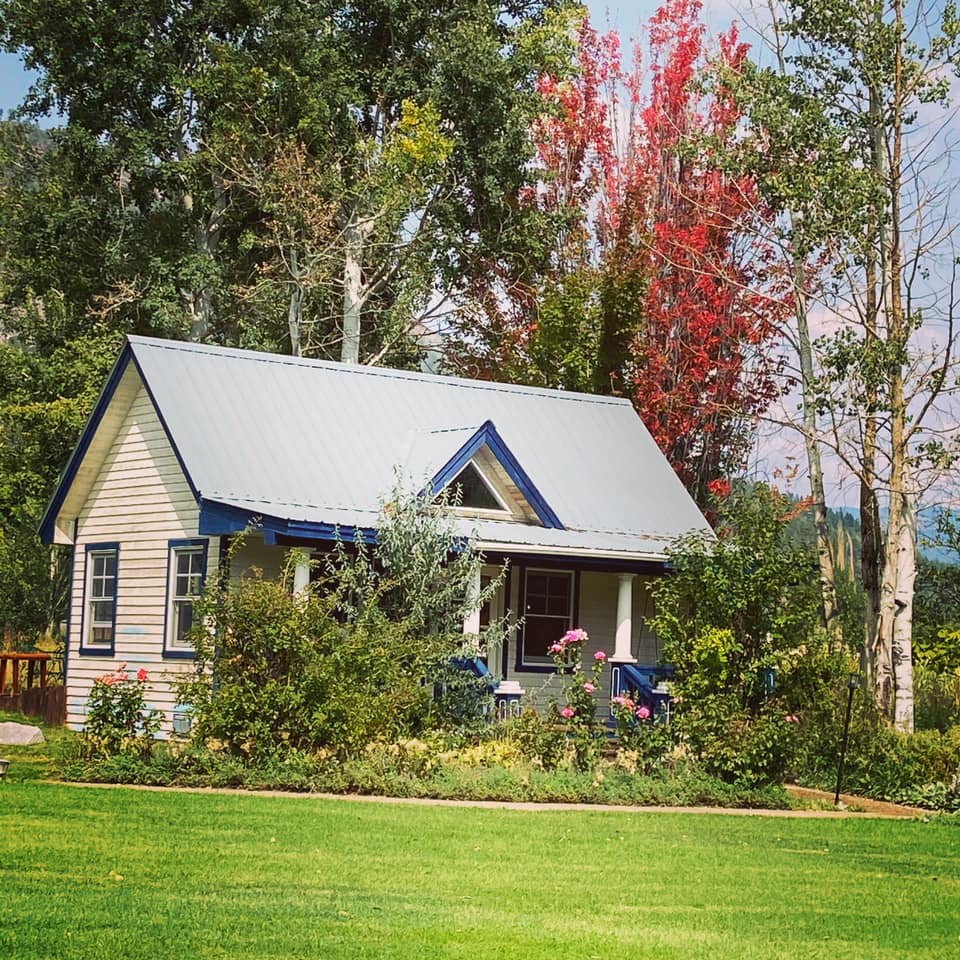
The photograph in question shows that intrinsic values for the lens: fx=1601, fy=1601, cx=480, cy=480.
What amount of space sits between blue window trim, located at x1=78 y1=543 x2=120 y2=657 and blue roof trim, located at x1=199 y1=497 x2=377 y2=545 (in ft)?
9.68

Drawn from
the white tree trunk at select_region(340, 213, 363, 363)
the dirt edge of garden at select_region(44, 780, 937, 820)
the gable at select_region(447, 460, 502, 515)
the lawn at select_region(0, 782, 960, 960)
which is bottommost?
the dirt edge of garden at select_region(44, 780, 937, 820)

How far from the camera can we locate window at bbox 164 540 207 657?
21281 millimetres

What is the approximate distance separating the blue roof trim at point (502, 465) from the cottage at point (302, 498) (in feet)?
0.10

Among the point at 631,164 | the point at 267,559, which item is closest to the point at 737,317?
the point at 631,164

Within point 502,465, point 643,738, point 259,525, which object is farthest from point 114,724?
point 502,465

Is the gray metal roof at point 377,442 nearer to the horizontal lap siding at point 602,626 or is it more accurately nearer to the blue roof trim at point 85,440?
the blue roof trim at point 85,440

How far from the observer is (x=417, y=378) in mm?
25672

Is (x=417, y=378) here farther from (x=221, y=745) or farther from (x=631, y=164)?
(x=631, y=164)

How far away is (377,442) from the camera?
23609 mm

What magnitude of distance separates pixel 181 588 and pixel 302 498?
2092mm

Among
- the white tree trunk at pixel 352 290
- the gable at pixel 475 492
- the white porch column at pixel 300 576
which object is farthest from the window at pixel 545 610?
the white tree trunk at pixel 352 290

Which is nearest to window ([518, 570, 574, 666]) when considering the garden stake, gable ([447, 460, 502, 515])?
gable ([447, 460, 502, 515])

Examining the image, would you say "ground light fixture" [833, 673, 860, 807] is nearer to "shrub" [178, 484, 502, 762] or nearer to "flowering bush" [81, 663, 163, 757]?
"shrub" [178, 484, 502, 762]

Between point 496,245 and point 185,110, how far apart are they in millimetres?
7428
